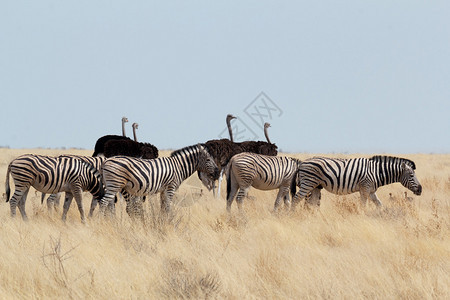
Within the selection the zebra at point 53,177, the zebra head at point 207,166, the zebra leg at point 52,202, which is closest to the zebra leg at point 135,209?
the zebra at point 53,177

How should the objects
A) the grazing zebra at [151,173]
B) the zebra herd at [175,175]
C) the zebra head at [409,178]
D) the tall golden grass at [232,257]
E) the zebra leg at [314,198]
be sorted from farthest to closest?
the zebra leg at [314,198]
the zebra head at [409,178]
the zebra herd at [175,175]
the grazing zebra at [151,173]
the tall golden grass at [232,257]

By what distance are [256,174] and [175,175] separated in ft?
6.12

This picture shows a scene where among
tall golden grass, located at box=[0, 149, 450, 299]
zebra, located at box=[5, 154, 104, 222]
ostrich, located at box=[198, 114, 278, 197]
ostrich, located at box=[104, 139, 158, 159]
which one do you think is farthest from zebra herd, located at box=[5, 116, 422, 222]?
ostrich, located at box=[198, 114, 278, 197]

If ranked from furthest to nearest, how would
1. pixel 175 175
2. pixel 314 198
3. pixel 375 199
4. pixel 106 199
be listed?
pixel 314 198 → pixel 375 199 → pixel 175 175 → pixel 106 199

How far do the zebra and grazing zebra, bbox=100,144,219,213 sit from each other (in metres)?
0.59

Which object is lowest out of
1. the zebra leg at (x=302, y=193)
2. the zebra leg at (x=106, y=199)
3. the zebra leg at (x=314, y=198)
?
the zebra leg at (x=314, y=198)

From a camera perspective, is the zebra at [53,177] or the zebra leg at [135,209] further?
the zebra at [53,177]

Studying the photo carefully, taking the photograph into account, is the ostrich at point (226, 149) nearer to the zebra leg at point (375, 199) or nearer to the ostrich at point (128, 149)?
the ostrich at point (128, 149)

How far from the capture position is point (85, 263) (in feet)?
23.9

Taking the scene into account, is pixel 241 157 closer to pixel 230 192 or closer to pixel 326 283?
pixel 230 192

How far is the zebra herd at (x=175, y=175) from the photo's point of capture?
11242 mm

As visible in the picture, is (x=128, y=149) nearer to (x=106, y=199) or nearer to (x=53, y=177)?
(x=53, y=177)

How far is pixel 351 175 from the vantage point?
12773 millimetres

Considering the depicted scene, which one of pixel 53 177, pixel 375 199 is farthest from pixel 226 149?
pixel 53 177
